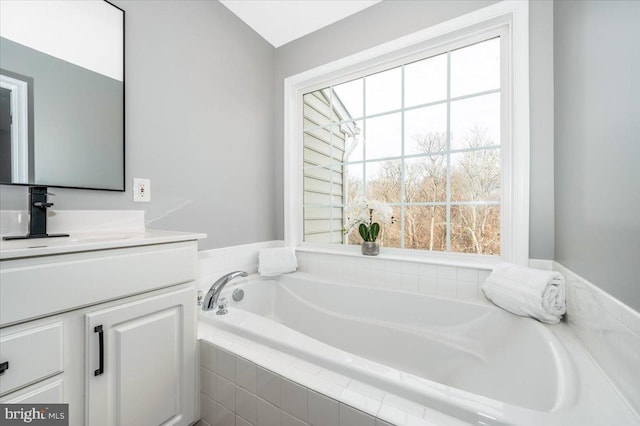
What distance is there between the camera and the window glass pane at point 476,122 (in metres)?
1.56

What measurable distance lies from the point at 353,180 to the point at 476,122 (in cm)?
92

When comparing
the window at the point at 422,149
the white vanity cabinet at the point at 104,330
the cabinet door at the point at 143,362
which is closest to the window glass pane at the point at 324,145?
the window at the point at 422,149

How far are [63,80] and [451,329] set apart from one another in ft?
7.45

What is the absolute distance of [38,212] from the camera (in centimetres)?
100

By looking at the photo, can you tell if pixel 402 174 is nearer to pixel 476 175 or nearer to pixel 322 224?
pixel 476 175

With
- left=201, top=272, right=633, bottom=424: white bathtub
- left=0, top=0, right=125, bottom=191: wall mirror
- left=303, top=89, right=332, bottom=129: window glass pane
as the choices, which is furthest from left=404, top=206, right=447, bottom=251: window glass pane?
left=0, top=0, right=125, bottom=191: wall mirror

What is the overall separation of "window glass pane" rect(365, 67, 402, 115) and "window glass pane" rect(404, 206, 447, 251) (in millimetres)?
802

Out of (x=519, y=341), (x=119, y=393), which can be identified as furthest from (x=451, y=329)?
(x=119, y=393)

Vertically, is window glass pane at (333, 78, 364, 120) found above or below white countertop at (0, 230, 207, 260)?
above

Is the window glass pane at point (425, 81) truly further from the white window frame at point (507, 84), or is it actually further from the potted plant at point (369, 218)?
the potted plant at point (369, 218)

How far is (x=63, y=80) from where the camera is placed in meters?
1.13

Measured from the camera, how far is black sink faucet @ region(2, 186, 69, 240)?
98cm
